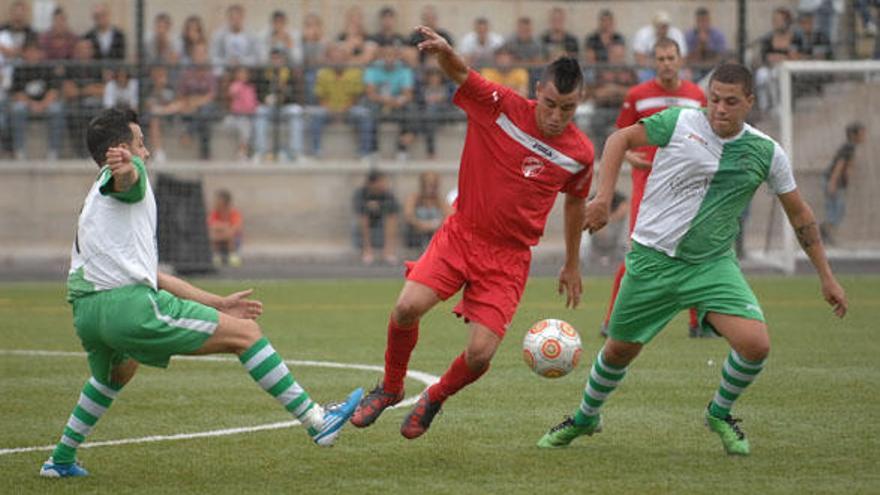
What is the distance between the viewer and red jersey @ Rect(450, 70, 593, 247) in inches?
320

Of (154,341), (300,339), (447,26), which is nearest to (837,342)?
(300,339)

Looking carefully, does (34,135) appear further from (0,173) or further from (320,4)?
(320,4)

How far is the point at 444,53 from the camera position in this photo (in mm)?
7824

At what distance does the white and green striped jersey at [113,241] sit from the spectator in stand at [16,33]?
15789 millimetres

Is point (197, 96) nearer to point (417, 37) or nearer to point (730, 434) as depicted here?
point (417, 37)

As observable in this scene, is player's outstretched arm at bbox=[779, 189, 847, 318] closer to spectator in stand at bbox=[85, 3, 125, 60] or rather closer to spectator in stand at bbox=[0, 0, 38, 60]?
spectator in stand at bbox=[85, 3, 125, 60]

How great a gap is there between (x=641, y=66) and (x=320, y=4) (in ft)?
19.1

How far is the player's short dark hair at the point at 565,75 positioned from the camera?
25.6 feet

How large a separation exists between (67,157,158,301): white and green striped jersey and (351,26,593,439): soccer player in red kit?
4.97 feet

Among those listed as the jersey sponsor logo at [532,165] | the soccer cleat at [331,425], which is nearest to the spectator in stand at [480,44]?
the jersey sponsor logo at [532,165]

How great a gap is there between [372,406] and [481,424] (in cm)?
86

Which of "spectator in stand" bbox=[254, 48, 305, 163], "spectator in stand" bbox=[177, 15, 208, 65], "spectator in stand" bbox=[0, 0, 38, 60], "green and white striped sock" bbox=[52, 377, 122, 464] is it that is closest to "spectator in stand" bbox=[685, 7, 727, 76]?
"spectator in stand" bbox=[254, 48, 305, 163]

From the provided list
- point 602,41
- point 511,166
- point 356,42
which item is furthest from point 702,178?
point 356,42

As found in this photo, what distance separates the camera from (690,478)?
7.15 metres
